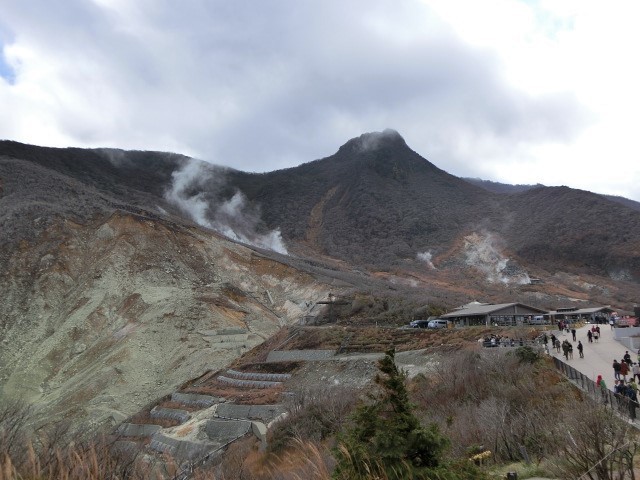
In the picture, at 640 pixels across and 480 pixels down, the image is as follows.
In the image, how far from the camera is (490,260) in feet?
284

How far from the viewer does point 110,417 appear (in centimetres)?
3014

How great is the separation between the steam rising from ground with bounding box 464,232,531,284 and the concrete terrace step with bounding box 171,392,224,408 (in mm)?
58857

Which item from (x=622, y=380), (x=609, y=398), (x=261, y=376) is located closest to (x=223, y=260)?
(x=261, y=376)

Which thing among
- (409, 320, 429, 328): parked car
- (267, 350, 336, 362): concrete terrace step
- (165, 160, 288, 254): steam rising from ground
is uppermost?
(165, 160, 288, 254): steam rising from ground

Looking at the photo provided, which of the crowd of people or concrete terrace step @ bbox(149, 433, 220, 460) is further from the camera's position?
concrete terrace step @ bbox(149, 433, 220, 460)

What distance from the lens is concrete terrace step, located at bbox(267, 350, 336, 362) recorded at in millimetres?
31719

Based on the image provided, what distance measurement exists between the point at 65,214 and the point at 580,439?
63933 mm

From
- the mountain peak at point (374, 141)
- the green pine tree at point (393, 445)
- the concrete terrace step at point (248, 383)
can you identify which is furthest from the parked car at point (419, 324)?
the mountain peak at point (374, 141)

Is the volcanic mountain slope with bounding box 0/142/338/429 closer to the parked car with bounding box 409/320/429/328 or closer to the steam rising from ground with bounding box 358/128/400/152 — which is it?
the parked car with bounding box 409/320/429/328

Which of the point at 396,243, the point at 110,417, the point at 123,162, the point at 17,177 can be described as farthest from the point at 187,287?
the point at 123,162

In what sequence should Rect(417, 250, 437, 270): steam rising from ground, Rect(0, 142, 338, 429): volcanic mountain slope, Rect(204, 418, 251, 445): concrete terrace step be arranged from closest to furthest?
Rect(204, 418, 251, 445): concrete terrace step, Rect(0, 142, 338, 429): volcanic mountain slope, Rect(417, 250, 437, 270): steam rising from ground

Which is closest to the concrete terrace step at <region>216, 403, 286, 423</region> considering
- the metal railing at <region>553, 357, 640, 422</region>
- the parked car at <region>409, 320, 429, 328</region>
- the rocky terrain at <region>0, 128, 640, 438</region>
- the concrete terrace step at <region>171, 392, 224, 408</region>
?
the concrete terrace step at <region>171, 392, 224, 408</region>

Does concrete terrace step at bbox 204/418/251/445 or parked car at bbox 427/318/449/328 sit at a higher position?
parked car at bbox 427/318/449/328

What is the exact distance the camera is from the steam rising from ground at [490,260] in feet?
258
